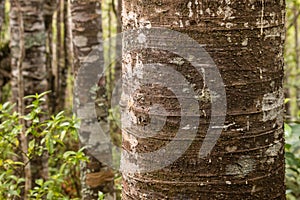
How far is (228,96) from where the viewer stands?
1.55 m

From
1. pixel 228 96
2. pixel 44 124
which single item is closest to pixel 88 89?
pixel 44 124

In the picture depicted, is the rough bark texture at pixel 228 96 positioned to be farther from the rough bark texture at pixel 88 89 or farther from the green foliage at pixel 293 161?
the rough bark texture at pixel 88 89

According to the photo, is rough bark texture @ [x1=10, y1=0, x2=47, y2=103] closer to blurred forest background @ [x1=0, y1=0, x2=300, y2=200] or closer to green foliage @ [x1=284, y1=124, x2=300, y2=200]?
blurred forest background @ [x1=0, y1=0, x2=300, y2=200]

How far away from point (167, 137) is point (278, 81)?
39 centimetres

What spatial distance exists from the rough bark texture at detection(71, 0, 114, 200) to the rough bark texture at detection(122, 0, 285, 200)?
2.68m

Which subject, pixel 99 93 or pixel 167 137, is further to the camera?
pixel 99 93

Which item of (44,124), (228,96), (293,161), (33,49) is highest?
(228,96)

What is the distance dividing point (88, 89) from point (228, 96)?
291cm

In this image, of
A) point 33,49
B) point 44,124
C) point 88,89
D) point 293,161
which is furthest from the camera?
point 33,49

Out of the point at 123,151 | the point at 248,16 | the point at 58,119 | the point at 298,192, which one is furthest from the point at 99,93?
the point at 248,16

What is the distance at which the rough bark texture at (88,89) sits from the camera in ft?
14.1

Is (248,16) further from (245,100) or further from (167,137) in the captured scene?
(167,137)

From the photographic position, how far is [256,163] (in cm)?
162

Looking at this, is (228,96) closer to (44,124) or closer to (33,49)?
(44,124)
